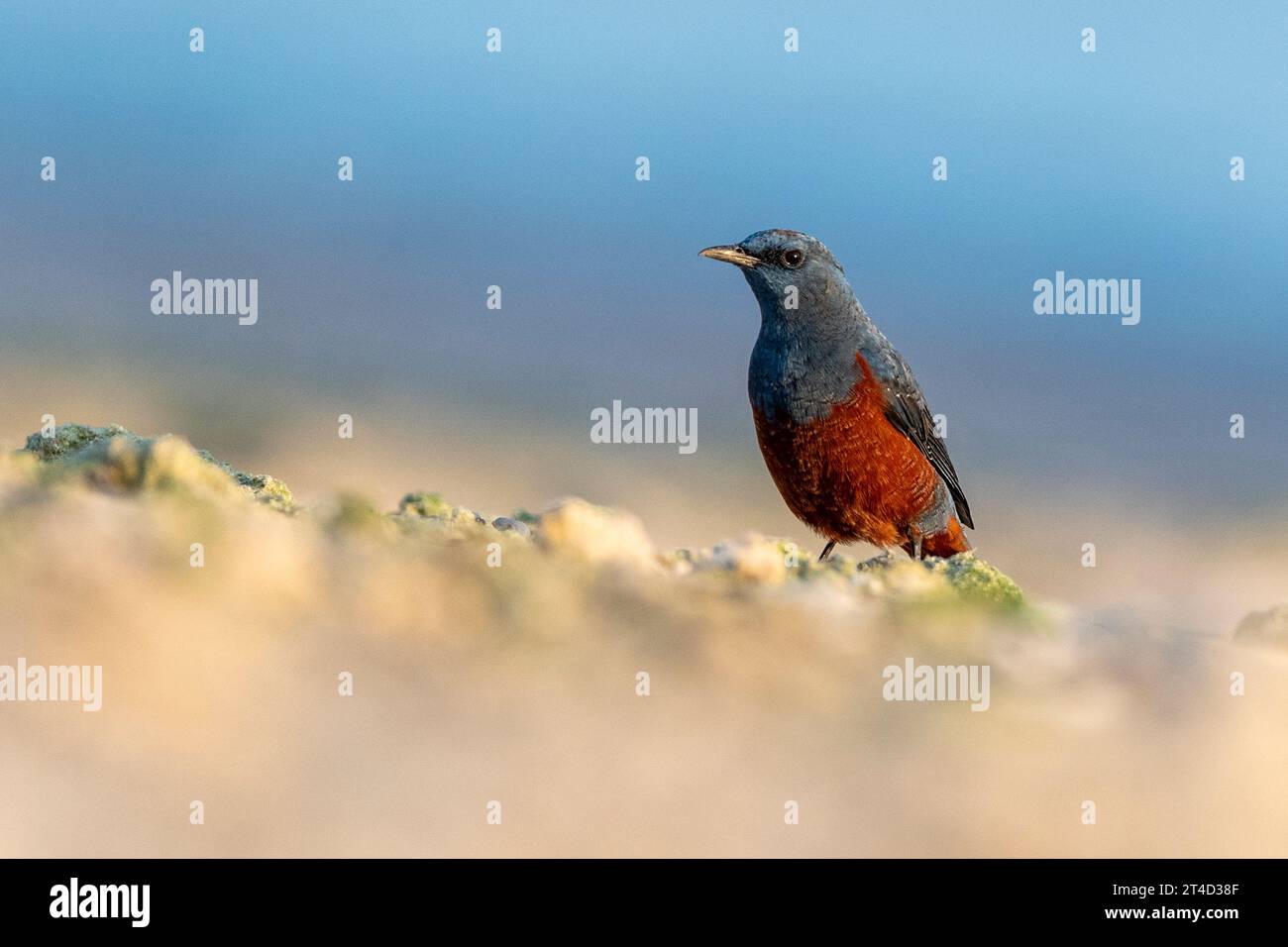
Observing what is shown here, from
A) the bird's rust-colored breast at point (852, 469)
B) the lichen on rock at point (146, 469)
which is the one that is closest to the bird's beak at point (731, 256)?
the bird's rust-colored breast at point (852, 469)

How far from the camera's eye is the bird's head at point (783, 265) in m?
8.61

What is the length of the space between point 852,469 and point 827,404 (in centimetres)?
46

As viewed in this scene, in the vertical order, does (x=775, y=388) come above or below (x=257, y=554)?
above

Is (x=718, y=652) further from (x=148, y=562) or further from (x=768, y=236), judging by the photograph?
(x=768, y=236)

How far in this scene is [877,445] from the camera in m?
8.58

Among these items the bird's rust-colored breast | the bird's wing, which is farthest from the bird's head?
the bird's wing

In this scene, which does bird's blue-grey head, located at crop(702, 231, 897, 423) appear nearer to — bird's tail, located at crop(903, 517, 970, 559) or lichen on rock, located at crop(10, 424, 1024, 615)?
bird's tail, located at crop(903, 517, 970, 559)

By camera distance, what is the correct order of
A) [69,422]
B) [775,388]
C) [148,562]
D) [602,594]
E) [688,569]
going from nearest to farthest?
[148,562] < [602,594] < [688,569] < [69,422] < [775,388]

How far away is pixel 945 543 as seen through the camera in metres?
9.23

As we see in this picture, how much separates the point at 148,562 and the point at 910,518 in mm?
5293

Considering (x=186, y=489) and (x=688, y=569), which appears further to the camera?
(x=688, y=569)

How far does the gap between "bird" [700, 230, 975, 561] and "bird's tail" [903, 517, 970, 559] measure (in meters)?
0.15

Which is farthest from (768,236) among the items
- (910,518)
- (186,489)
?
(186,489)

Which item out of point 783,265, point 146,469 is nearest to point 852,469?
point 783,265
